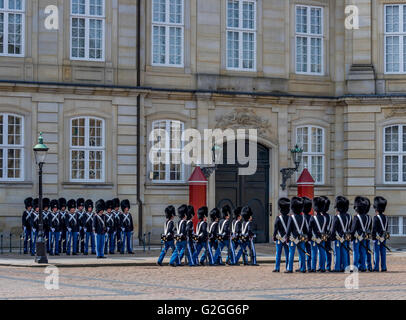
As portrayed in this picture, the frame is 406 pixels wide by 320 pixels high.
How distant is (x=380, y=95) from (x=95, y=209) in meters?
9.41

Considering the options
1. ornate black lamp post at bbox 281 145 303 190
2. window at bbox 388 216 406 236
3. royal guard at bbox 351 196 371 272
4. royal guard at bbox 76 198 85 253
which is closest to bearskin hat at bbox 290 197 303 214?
royal guard at bbox 351 196 371 272

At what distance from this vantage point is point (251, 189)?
30.2m

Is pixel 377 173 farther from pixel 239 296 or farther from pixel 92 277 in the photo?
pixel 239 296

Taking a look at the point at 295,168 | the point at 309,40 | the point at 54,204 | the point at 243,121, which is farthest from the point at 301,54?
the point at 54,204

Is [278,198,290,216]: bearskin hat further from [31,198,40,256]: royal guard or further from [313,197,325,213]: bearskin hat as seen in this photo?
[31,198,40,256]: royal guard

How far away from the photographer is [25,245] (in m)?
25.5

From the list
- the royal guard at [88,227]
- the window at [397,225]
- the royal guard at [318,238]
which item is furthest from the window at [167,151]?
the royal guard at [318,238]

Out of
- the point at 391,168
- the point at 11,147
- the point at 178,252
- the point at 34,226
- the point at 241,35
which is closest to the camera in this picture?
the point at 178,252

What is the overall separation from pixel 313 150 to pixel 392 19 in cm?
470

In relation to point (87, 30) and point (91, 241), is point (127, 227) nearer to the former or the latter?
point (91, 241)


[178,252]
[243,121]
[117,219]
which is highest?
[243,121]
